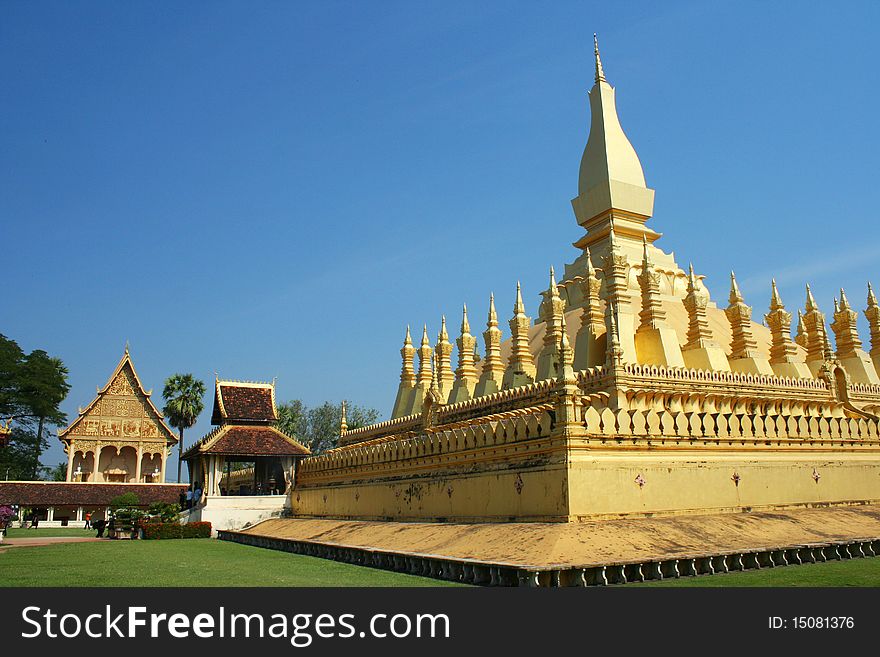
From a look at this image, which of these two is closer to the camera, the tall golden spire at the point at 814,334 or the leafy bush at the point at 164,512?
the tall golden spire at the point at 814,334

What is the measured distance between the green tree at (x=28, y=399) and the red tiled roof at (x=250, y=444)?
1230 inches

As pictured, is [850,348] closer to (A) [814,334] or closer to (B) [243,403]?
(A) [814,334]

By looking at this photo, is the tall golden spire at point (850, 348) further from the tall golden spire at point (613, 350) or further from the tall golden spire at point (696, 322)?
the tall golden spire at point (613, 350)

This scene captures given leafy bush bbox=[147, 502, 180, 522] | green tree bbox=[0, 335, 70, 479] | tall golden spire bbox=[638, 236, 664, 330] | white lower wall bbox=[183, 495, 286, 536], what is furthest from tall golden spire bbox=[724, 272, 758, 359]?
green tree bbox=[0, 335, 70, 479]

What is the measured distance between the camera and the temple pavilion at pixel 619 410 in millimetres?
14344

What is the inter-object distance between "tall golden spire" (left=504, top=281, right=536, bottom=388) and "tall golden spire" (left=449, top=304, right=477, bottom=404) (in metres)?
2.43

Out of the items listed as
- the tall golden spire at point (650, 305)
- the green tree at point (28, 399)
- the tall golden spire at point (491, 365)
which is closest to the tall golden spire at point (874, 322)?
the tall golden spire at point (650, 305)

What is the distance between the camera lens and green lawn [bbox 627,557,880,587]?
1029 cm

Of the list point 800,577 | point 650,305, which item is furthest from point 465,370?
point 800,577

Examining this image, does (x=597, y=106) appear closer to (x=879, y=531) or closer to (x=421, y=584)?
(x=879, y=531)

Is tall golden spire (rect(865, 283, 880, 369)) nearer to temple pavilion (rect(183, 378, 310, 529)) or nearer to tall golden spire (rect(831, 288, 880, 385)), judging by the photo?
tall golden spire (rect(831, 288, 880, 385))

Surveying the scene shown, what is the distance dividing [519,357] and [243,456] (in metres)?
16.3

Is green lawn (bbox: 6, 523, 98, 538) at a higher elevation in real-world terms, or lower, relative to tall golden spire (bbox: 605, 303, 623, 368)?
lower

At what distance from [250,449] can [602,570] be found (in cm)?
2650
